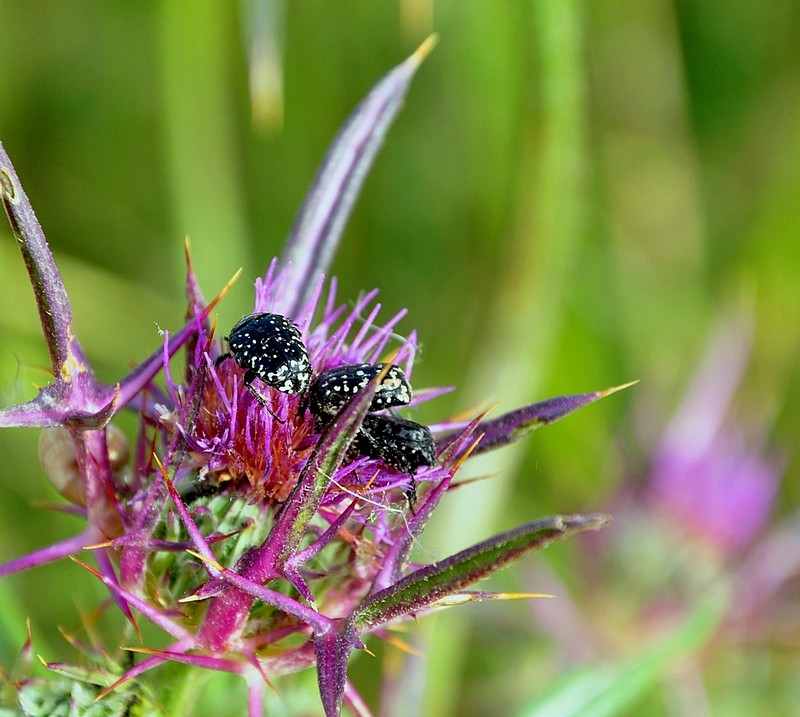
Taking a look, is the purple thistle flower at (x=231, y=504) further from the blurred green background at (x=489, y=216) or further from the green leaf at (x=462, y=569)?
the blurred green background at (x=489, y=216)

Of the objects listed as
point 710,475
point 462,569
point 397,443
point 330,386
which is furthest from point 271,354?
point 710,475

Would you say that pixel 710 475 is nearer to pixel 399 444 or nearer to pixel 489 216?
pixel 489 216

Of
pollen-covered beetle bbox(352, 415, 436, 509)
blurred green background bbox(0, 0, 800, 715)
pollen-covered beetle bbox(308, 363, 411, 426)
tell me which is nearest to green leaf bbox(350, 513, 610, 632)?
pollen-covered beetle bbox(352, 415, 436, 509)

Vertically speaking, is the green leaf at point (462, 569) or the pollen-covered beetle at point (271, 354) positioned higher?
the pollen-covered beetle at point (271, 354)

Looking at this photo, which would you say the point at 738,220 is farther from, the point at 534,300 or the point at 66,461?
the point at 66,461

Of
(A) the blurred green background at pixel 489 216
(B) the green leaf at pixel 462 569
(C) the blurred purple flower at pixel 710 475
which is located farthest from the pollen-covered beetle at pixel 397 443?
(C) the blurred purple flower at pixel 710 475
